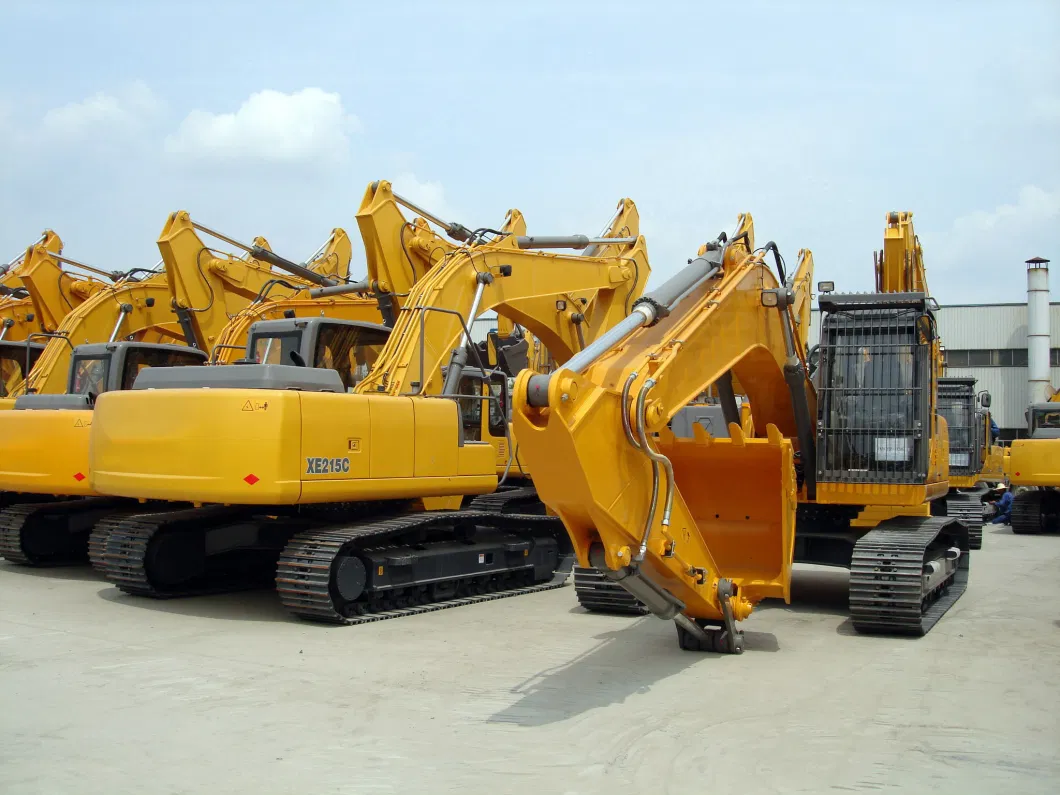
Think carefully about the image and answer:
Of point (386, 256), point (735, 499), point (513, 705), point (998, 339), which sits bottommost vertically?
point (513, 705)

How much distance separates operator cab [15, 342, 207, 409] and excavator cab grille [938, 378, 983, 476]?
12444 mm

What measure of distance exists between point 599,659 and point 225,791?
348 centimetres

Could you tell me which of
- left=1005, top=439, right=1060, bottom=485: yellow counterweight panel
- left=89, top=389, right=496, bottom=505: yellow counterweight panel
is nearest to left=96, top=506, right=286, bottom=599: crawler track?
left=89, top=389, right=496, bottom=505: yellow counterweight panel

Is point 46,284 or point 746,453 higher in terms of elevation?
point 46,284

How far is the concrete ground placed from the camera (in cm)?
533

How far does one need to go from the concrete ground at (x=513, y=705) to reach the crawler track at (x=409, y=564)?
34cm

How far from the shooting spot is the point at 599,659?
800cm

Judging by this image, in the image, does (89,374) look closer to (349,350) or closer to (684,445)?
(349,350)

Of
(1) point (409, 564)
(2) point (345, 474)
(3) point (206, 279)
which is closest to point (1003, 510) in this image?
(3) point (206, 279)

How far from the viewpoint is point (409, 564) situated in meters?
10.3

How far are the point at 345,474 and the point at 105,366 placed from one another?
5059mm

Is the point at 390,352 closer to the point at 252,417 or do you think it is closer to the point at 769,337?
the point at 252,417

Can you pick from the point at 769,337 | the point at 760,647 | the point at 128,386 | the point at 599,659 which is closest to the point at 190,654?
the point at 599,659

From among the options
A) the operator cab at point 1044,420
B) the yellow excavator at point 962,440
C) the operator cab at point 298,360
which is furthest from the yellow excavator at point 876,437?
the operator cab at point 1044,420
